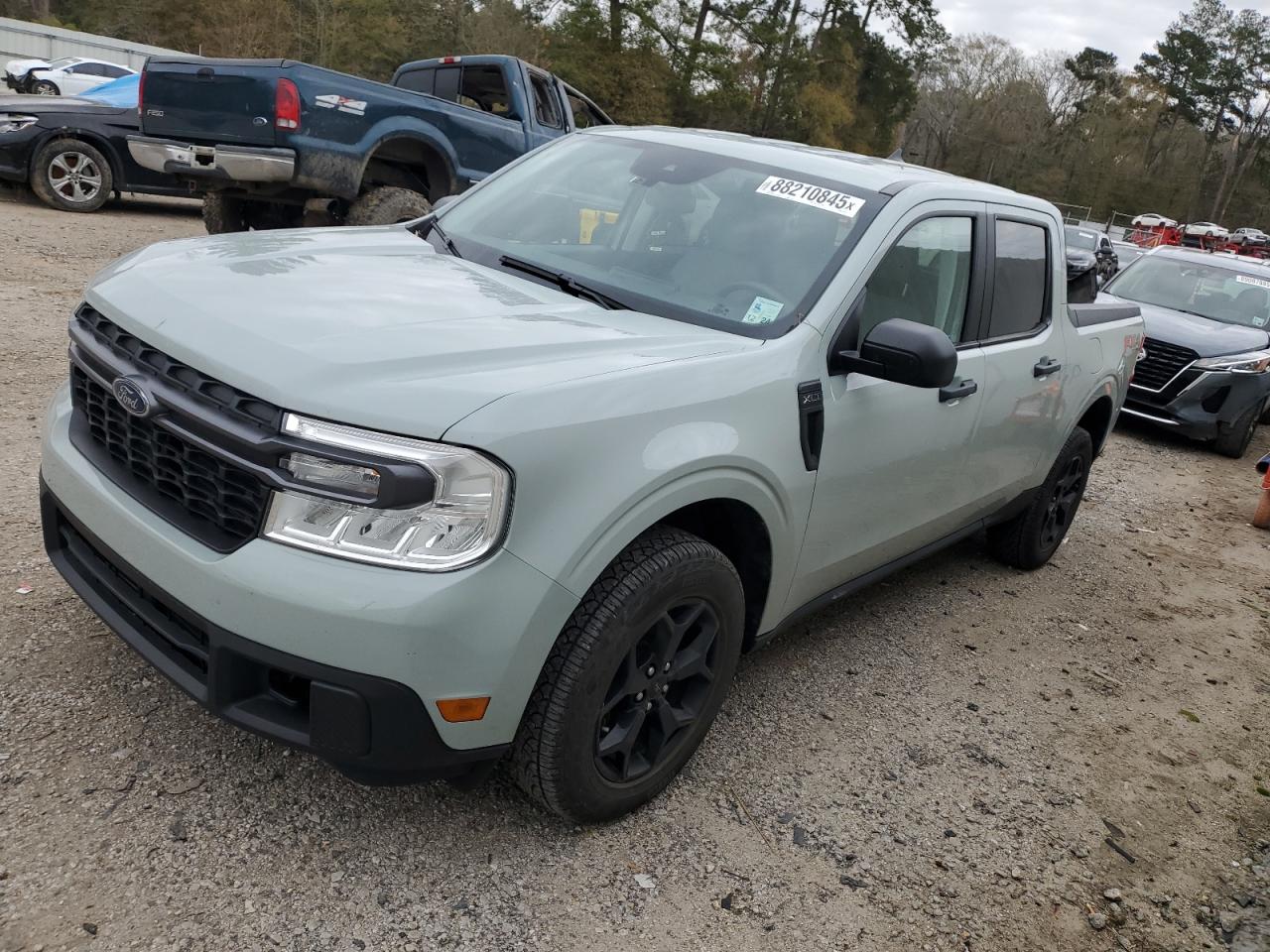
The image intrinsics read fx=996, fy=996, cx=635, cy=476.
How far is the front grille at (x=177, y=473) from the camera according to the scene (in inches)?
83.7

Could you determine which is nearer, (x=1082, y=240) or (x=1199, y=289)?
(x=1199, y=289)

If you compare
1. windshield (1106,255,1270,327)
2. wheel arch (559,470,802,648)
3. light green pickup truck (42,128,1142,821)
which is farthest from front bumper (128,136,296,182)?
windshield (1106,255,1270,327)

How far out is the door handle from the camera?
136 inches

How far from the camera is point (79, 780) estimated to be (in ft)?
8.22

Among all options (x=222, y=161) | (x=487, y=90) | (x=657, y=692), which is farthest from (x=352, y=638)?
(x=487, y=90)

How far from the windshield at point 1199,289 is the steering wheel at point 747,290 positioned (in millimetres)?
8649

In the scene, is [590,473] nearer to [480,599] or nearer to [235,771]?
[480,599]

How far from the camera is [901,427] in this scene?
10.6 ft

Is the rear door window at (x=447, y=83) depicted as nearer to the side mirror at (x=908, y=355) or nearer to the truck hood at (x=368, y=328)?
the truck hood at (x=368, y=328)

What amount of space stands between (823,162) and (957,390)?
0.94 meters

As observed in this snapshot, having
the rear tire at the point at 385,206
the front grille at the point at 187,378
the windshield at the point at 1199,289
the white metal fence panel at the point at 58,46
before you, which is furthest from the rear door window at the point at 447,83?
the white metal fence panel at the point at 58,46

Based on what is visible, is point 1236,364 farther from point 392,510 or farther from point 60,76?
point 60,76

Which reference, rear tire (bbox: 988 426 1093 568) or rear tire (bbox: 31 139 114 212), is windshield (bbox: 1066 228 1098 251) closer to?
rear tire (bbox: 988 426 1093 568)

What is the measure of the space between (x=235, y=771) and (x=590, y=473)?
1307mm
